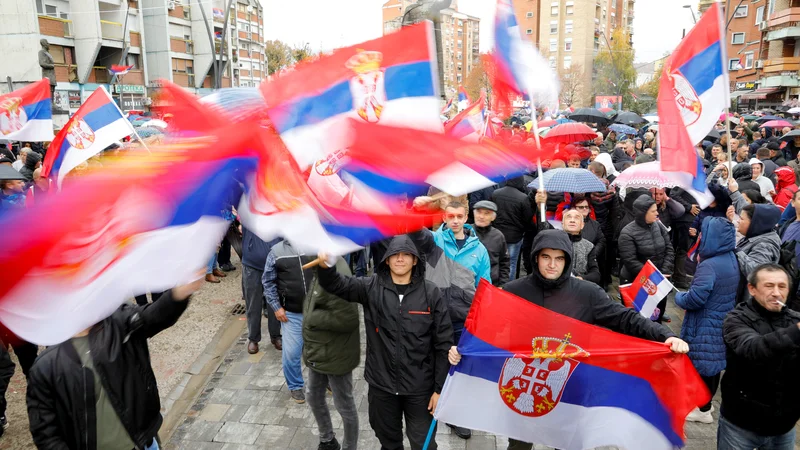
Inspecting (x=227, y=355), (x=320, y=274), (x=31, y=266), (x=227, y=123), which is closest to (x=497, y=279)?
(x=320, y=274)

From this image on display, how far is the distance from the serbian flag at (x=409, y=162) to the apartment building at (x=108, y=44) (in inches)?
798

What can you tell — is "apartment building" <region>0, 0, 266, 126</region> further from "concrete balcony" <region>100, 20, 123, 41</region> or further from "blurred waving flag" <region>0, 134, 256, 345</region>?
"blurred waving flag" <region>0, 134, 256, 345</region>

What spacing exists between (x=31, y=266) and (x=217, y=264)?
705 cm

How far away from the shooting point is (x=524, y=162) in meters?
2.92

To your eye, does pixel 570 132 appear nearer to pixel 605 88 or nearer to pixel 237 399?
pixel 237 399

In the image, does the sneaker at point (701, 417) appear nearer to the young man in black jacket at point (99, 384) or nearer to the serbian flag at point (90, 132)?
the young man in black jacket at point (99, 384)

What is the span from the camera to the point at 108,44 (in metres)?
33.7

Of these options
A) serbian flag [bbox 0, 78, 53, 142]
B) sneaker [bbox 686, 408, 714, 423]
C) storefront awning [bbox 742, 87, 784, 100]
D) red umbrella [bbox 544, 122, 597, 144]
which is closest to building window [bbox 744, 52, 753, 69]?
storefront awning [bbox 742, 87, 784, 100]

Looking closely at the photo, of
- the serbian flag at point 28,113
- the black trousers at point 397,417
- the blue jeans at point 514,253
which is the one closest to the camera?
the black trousers at point 397,417

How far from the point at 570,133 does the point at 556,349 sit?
24.9 feet

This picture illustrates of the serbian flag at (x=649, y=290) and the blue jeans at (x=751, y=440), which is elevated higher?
the serbian flag at (x=649, y=290)

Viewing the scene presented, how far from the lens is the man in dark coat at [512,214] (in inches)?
273

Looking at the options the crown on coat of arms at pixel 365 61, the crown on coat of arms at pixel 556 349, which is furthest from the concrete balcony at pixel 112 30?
the crown on coat of arms at pixel 556 349

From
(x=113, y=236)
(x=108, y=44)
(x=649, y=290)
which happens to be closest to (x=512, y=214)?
(x=649, y=290)
